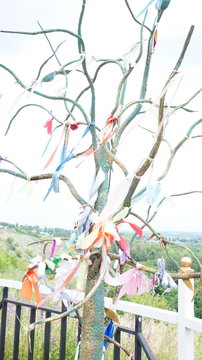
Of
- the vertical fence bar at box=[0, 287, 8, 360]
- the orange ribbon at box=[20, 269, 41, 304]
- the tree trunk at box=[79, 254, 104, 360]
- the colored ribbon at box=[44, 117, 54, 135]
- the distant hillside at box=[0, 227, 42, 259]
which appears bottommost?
the vertical fence bar at box=[0, 287, 8, 360]

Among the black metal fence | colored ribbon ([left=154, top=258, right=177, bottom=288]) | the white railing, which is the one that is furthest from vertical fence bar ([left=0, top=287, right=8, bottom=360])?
colored ribbon ([left=154, top=258, right=177, bottom=288])

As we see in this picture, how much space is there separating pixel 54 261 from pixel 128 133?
32 cm

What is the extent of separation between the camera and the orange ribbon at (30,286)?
72cm

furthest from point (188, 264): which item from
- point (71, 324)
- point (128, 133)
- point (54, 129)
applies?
Answer: point (71, 324)

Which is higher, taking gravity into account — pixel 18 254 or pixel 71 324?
pixel 18 254

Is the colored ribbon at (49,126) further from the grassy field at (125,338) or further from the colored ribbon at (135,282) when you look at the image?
the grassy field at (125,338)

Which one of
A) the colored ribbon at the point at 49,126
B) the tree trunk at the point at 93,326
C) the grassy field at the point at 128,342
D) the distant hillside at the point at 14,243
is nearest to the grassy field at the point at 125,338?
the grassy field at the point at 128,342

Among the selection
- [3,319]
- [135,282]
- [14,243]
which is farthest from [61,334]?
[14,243]

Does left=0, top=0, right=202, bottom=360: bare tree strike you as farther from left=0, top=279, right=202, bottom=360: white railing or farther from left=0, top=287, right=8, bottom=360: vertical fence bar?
left=0, top=287, right=8, bottom=360: vertical fence bar

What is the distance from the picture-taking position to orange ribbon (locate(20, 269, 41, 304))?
722mm

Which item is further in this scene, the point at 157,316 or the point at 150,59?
the point at 157,316

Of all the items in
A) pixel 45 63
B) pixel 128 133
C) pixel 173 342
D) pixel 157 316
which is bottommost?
pixel 173 342

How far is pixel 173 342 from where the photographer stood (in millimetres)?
2262

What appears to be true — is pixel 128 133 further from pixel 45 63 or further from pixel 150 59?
pixel 45 63
